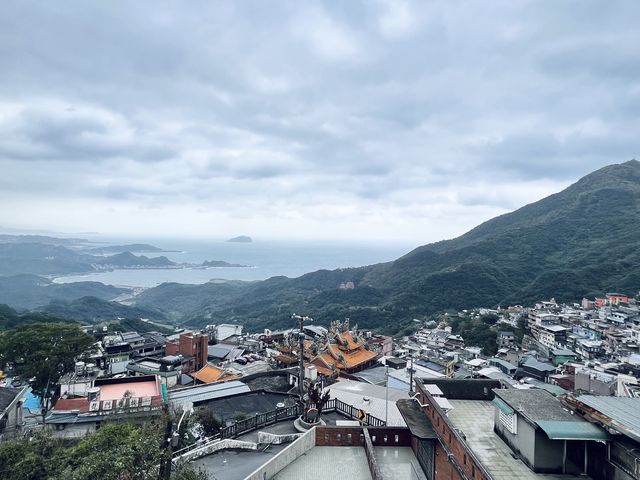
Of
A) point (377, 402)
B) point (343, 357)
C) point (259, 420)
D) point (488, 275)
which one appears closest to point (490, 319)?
point (343, 357)

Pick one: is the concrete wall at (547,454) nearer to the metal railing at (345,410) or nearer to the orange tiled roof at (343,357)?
the metal railing at (345,410)

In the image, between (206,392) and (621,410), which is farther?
(206,392)

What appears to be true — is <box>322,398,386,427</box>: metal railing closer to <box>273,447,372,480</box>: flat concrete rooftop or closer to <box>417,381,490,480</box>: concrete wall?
<box>273,447,372,480</box>: flat concrete rooftop

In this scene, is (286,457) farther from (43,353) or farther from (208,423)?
(43,353)

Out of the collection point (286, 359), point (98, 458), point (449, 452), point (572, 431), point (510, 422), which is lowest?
point (286, 359)

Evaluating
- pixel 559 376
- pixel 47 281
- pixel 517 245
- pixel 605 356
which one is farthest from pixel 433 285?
pixel 47 281
